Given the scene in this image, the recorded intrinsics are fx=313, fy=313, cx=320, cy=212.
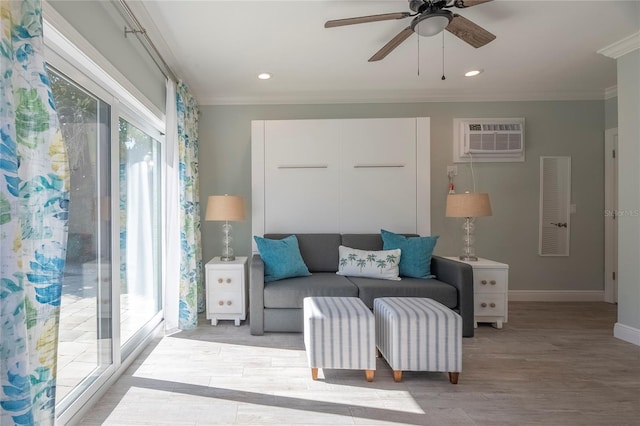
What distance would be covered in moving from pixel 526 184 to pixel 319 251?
2.77 m

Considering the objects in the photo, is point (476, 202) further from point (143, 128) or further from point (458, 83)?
point (143, 128)

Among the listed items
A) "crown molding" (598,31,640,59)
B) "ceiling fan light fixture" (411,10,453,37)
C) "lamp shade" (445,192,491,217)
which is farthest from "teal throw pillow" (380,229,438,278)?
"crown molding" (598,31,640,59)

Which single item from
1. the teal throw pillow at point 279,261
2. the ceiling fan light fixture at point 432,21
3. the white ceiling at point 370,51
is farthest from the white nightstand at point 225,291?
the ceiling fan light fixture at point 432,21

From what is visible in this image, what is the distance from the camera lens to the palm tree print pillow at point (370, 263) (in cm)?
305

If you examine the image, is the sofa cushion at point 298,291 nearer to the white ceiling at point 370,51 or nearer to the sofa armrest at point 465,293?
the sofa armrest at point 465,293

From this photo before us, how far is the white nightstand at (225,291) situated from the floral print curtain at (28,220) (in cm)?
188

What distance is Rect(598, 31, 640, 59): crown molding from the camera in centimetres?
267

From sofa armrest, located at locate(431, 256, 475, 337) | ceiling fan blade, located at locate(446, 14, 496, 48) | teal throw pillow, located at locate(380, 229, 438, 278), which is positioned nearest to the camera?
ceiling fan blade, located at locate(446, 14, 496, 48)

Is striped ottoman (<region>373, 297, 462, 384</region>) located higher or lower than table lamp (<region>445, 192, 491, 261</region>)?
lower

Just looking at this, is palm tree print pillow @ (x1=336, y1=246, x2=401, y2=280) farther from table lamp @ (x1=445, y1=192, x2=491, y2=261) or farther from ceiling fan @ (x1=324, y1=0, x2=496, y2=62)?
ceiling fan @ (x1=324, y1=0, x2=496, y2=62)

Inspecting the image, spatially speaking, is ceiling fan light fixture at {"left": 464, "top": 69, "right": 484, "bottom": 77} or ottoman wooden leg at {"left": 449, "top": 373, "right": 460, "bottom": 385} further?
ceiling fan light fixture at {"left": 464, "top": 69, "right": 484, "bottom": 77}

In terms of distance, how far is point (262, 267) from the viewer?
2883mm

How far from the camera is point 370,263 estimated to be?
10.1ft

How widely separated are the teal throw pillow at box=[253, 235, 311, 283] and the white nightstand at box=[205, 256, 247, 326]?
10.5 inches
